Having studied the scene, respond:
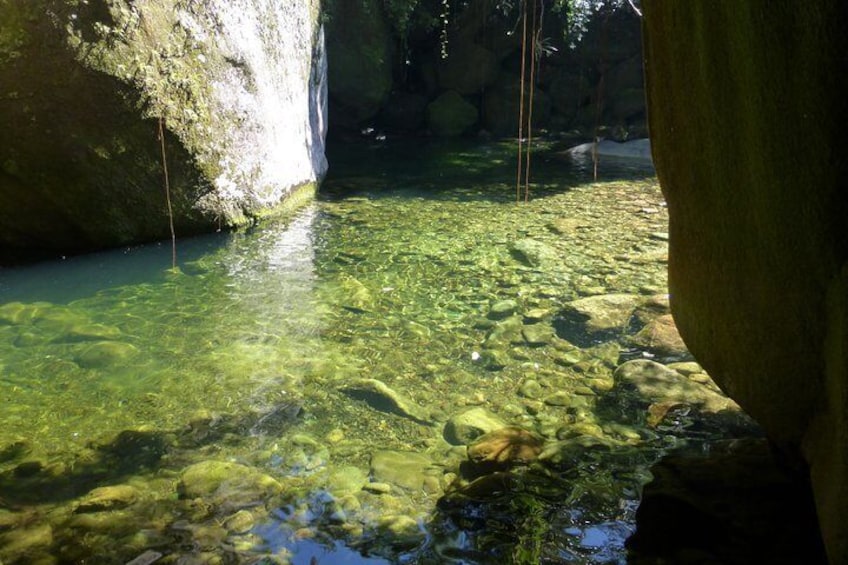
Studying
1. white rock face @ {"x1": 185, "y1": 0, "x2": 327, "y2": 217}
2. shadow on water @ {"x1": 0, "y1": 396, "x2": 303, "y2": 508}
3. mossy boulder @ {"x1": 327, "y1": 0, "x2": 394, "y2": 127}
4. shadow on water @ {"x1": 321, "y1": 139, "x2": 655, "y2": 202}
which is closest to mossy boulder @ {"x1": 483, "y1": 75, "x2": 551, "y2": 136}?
shadow on water @ {"x1": 321, "y1": 139, "x2": 655, "y2": 202}

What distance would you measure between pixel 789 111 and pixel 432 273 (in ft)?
12.7

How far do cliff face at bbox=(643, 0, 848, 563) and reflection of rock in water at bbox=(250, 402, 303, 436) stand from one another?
204 centimetres

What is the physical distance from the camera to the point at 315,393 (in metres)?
3.84

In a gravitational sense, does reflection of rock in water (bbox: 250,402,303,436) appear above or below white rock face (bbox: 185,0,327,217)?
below

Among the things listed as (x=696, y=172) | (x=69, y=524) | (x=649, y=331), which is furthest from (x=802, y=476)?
(x=69, y=524)

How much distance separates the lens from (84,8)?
18.2ft

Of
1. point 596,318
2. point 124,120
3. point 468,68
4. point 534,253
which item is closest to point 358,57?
point 468,68

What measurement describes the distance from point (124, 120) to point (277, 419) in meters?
3.53

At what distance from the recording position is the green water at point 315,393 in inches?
104

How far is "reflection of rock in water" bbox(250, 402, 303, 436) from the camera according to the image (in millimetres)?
3454

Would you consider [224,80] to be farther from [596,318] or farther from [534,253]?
[596,318]

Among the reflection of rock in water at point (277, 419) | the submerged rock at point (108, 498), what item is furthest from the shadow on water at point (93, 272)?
the submerged rock at point (108, 498)

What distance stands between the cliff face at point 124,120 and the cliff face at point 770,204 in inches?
187

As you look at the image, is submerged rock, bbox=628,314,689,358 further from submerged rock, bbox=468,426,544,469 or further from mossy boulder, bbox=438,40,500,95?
mossy boulder, bbox=438,40,500,95
